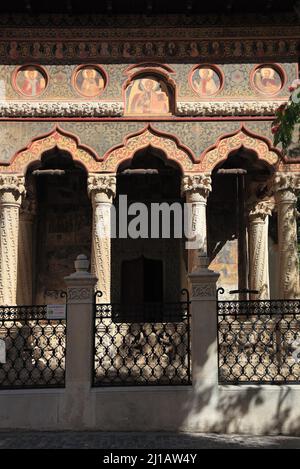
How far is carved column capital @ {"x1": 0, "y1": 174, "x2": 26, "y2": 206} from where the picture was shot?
1065 cm

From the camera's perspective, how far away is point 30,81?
1112 cm

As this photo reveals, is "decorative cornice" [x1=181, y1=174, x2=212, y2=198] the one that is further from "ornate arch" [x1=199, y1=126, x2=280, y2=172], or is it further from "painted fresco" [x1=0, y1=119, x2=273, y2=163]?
"painted fresco" [x1=0, y1=119, x2=273, y2=163]

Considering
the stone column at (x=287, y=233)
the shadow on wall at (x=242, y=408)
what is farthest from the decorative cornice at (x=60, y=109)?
the shadow on wall at (x=242, y=408)

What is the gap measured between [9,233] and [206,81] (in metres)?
5.04

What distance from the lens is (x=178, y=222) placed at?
13.6 meters

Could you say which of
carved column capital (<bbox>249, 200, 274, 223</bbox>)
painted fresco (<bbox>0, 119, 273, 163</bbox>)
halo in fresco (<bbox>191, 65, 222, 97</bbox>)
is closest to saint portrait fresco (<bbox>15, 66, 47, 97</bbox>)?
painted fresco (<bbox>0, 119, 273, 163</bbox>)

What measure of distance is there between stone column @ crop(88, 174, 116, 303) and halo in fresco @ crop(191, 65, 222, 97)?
8.41 feet

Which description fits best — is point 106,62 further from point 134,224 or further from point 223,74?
point 134,224

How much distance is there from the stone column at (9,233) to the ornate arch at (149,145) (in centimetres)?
180

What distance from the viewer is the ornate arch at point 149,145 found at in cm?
1082

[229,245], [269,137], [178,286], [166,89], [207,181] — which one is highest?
[166,89]

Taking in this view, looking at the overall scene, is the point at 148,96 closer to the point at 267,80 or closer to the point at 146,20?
the point at 146,20

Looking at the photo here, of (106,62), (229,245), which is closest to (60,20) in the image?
(106,62)

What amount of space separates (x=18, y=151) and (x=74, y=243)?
357cm
